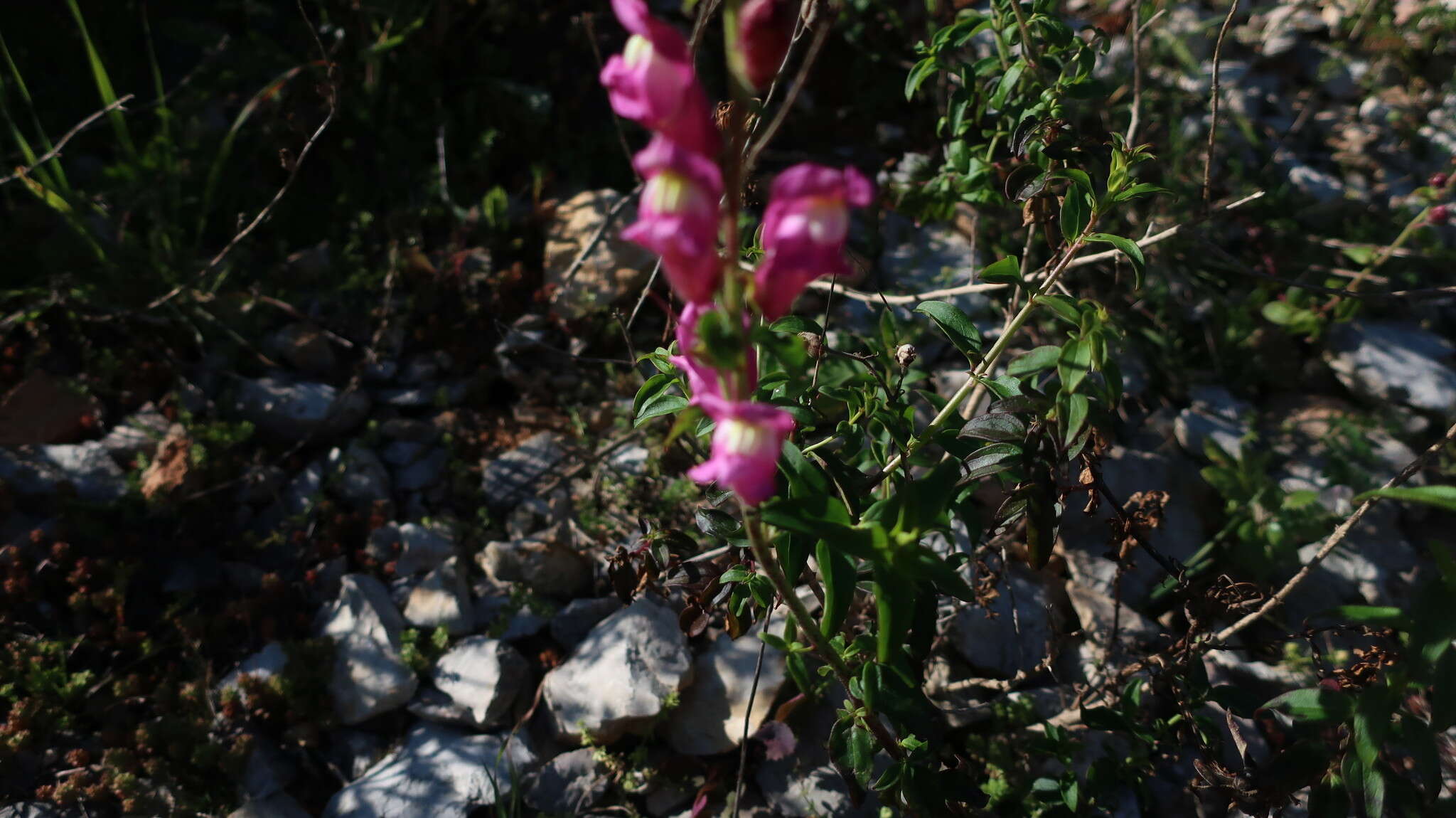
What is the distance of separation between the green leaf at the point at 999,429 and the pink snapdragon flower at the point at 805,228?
75cm

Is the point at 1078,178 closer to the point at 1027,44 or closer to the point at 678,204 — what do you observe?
the point at 1027,44

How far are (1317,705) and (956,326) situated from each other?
1084mm

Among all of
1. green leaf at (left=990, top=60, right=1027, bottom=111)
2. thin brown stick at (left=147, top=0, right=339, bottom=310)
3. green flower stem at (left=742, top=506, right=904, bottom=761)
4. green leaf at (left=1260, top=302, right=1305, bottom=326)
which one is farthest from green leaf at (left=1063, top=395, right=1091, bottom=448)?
green leaf at (left=1260, top=302, right=1305, bottom=326)

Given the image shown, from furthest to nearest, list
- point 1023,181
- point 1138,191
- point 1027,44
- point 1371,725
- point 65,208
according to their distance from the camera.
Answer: point 65,208 → point 1027,44 → point 1023,181 → point 1138,191 → point 1371,725

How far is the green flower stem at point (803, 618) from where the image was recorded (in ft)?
4.83

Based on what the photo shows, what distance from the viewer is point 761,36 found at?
114 cm

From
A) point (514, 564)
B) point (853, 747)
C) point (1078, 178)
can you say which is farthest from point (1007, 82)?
point (514, 564)

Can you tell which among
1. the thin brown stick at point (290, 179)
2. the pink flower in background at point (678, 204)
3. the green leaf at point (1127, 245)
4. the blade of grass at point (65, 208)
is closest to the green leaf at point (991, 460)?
the green leaf at point (1127, 245)

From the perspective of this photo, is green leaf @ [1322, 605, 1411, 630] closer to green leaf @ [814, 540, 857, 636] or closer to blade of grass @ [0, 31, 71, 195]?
green leaf @ [814, 540, 857, 636]

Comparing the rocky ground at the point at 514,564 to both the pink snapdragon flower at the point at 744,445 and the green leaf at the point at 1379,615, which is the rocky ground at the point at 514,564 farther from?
the pink snapdragon flower at the point at 744,445

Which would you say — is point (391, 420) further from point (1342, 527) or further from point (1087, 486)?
point (1342, 527)

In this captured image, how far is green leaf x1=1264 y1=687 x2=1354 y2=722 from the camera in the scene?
1.80 metres

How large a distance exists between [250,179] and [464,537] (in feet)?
7.51

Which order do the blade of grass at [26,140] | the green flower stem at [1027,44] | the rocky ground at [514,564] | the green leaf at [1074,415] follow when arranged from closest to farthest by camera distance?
the green leaf at [1074,415], the green flower stem at [1027,44], the rocky ground at [514,564], the blade of grass at [26,140]
